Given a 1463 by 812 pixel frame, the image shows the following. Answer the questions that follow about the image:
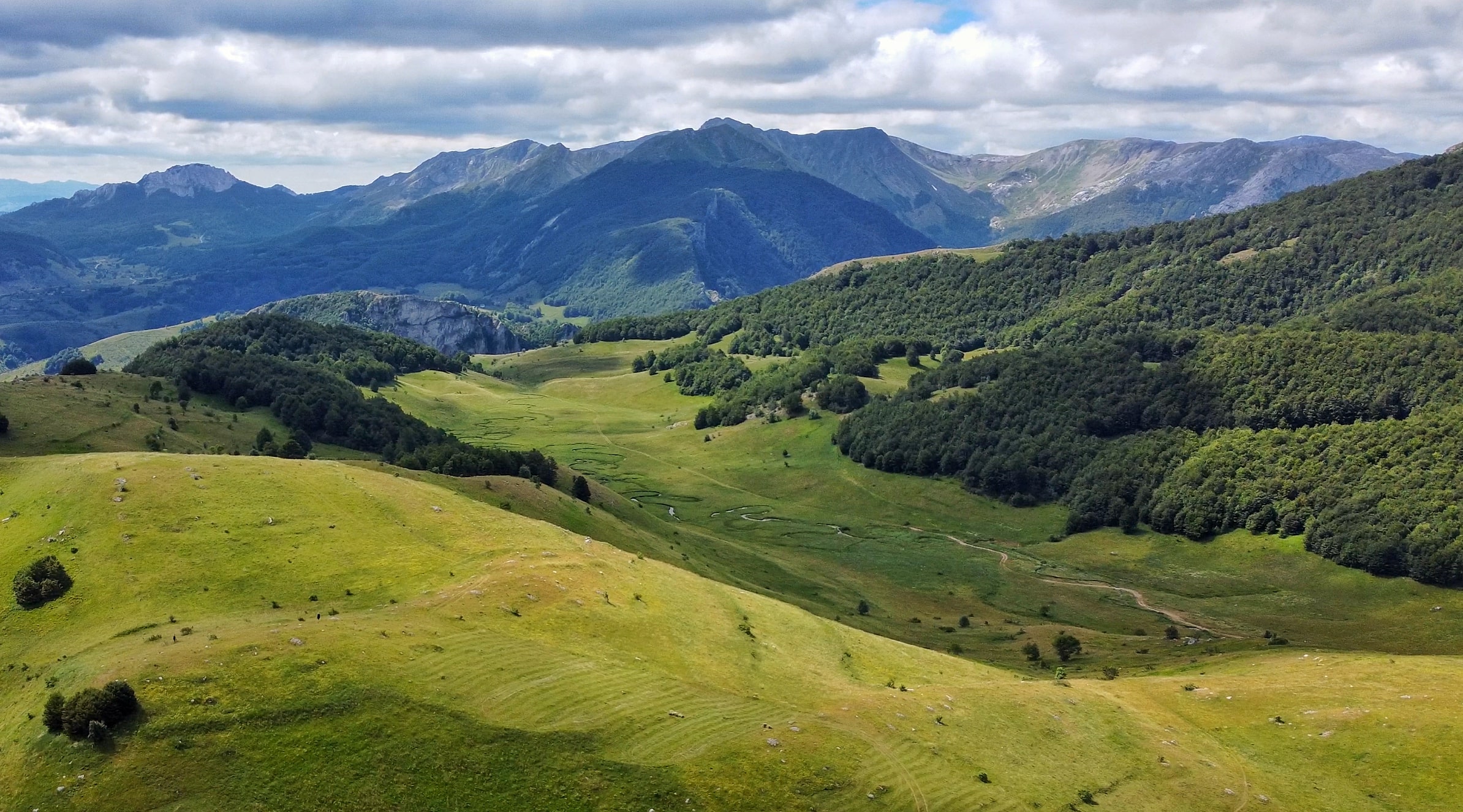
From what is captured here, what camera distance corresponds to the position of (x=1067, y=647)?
95.5m

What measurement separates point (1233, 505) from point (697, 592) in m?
127

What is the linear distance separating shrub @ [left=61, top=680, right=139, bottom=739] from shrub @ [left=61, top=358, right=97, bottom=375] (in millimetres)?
136881

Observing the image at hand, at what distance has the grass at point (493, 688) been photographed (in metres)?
42.2

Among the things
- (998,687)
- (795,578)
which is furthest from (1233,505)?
(998,687)

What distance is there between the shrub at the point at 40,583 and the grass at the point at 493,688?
897 mm

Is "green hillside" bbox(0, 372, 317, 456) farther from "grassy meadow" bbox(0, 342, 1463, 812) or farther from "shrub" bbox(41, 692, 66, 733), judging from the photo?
"shrub" bbox(41, 692, 66, 733)

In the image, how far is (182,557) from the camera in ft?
195

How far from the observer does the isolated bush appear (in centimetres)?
9481

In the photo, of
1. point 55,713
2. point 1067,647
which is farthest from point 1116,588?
point 55,713

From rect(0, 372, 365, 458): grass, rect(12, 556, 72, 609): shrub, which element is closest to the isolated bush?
rect(12, 556, 72, 609): shrub

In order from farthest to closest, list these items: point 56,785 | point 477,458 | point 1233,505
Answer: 1. point 1233,505
2. point 477,458
3. point 56,785

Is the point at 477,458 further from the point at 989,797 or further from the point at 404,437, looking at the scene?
the point at 989,797

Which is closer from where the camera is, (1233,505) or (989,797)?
(989,797)

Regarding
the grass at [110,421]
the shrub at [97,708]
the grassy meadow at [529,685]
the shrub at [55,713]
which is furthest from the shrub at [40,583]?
the grass at [110,421]
